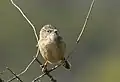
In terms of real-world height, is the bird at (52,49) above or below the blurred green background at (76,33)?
above

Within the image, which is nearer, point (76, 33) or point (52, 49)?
point (52, 49)

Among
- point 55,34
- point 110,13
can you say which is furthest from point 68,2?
point 55,34

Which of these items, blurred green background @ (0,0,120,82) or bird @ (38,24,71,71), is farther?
blurred green background @ (0,0,120,82)

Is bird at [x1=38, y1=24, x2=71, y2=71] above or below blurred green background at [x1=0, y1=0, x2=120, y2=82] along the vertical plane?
above

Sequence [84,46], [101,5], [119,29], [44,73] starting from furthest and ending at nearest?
[101,5]
[119,29]
[84,46]
[44,73]

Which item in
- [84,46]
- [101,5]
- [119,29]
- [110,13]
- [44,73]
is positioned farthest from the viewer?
[101,5]

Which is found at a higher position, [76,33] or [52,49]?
[52,49]

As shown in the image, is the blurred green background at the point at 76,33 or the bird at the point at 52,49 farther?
the blurred green background at the point at 76,33

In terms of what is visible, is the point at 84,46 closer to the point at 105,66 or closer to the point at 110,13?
the point at 105,66
